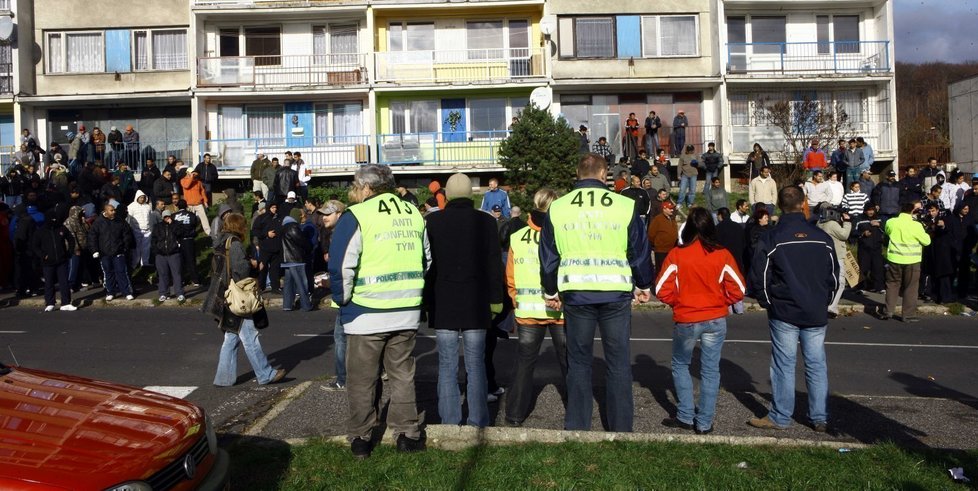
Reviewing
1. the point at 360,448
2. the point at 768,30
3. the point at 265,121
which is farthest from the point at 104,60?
the point at 360,448

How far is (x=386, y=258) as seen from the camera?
6262 mm

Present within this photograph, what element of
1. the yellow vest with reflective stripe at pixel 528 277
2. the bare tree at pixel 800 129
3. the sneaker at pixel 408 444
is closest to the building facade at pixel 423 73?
the bare tree at pixel 800 129

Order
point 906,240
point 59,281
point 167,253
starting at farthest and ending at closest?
point 167,253, point 59,281, point 906,240

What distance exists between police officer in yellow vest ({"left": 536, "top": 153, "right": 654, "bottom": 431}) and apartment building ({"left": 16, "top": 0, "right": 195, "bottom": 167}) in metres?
26.8

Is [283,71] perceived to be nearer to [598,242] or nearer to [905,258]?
[905,258]

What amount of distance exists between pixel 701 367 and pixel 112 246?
13.4 meters

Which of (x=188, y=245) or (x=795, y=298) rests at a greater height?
(x=188, y=245)

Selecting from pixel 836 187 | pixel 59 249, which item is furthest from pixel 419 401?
pixel 836 187

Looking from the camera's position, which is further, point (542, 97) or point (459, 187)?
point (542, 97)

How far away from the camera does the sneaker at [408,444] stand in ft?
20.7

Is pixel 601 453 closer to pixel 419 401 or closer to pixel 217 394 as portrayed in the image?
pixel 419 401

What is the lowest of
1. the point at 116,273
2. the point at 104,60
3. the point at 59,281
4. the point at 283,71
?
the point at 59,281

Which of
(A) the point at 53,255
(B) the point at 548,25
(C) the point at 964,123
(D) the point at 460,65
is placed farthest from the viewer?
(C) the point at 964,123

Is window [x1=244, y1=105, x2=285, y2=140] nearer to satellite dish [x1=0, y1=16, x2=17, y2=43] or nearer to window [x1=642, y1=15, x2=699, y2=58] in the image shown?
satellite dish [x1=0, y1=16, x2=17, y2=43]
